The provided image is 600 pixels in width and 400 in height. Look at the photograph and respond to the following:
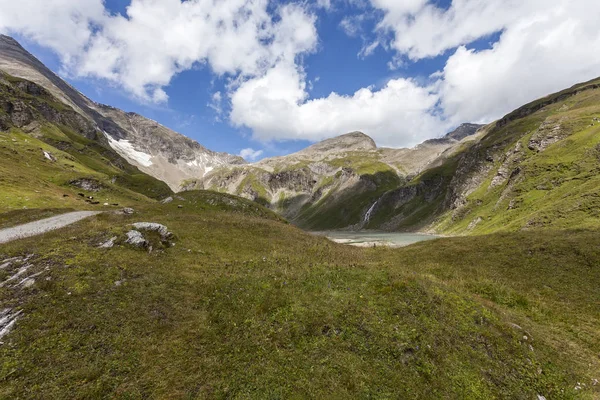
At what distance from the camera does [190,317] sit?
15.7m

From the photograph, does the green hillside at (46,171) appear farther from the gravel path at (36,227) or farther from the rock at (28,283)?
the rock at (28,283)

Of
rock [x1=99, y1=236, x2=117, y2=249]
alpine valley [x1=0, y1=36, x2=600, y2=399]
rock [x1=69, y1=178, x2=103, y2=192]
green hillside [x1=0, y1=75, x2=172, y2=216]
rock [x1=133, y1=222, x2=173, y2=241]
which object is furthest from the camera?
rock [x1=69, y1=178, x2=103, y2=192]

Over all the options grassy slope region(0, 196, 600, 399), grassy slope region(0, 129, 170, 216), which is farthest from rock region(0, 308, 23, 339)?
grassy slope region(0, 129, 170, 216)

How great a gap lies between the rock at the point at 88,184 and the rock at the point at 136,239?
6905 centimetres

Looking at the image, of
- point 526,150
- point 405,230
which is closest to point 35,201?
point 526,150

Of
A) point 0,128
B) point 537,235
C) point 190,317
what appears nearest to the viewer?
point 190,317

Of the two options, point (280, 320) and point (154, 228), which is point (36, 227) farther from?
point (280, 320)

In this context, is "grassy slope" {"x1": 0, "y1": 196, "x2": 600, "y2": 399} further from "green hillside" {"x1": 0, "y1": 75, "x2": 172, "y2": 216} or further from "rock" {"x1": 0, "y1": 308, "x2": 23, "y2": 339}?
"green hillside" {"x1": 0, "y1": 75, "x2": 172, "y2": 216}

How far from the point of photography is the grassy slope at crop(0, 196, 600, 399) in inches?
454

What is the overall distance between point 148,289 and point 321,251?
17.8 metres

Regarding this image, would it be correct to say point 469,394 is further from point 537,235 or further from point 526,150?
point 526,150

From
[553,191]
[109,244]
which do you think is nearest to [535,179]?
[553,191]

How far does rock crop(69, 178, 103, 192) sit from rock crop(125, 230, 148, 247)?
227ft

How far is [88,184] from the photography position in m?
79.4
